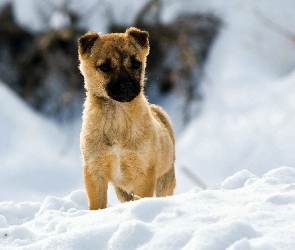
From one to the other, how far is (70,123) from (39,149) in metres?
1.27

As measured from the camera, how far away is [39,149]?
13.8m

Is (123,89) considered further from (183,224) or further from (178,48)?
(178,48)

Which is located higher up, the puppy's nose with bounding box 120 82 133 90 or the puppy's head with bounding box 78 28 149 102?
the puppy's head with bounding box 78 28 149 102

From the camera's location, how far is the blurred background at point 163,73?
43.0ft

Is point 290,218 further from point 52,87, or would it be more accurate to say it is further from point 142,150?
point 52,87

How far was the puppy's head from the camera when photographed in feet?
18.1

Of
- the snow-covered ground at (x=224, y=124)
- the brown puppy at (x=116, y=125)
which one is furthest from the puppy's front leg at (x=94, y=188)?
the snow-covered ground at (x=224, y=124)

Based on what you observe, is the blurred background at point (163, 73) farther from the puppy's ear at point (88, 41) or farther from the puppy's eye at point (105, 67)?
the puppy's eye at point (105, 67)

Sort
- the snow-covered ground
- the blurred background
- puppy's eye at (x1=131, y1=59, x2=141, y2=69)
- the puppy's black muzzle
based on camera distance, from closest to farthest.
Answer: the puppy's black muzzle < puppy's eye at (x1=131, y1=59, x2=141, y2=69) < the snow-covered ground < the blurred background

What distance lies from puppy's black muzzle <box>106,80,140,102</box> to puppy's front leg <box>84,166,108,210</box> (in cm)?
66

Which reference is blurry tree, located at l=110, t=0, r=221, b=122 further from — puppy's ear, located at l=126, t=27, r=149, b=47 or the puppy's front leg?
the puppy's front leg

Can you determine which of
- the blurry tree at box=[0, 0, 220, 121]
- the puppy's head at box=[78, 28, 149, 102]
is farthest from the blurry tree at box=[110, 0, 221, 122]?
the puppy's head at box=[78, 28, 149, 102]

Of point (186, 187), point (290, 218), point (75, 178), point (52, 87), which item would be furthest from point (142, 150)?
point (52, 87)

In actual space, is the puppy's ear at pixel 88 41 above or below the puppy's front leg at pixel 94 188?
above
